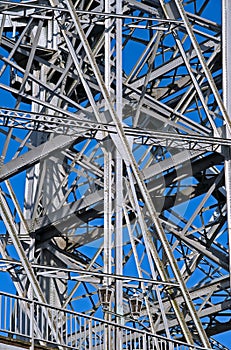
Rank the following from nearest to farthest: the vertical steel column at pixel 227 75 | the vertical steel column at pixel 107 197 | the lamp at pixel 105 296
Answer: the lamp at pixel 105 296 < the vertical steel column at pixel 107 197 < the vertical steel column at pixel 227 75

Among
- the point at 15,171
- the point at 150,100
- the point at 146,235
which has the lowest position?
the point at 146,235

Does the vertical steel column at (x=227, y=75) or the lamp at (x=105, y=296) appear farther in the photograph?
the vertical steel column at (x=227, y=75)

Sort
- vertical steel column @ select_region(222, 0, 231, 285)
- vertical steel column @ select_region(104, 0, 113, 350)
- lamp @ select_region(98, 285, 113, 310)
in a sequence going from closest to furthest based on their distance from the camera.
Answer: lamp @ select_region(98, 285, 113, 310)
vertical steel column @ select_region(104, 0, 113, 350)
vertical steel column @ select_region(222, 0, 231, 285)

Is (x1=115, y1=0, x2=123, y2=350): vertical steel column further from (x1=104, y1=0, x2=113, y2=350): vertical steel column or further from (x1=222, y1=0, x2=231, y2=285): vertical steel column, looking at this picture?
(x1=222, y1=0, x2=231, y2=285): vertical steel column

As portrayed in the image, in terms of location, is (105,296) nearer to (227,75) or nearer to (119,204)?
(119,204)

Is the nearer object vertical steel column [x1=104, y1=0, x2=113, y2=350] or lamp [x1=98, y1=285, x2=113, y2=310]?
lamp [x1=98, y1=285, x2=113, y2=310]

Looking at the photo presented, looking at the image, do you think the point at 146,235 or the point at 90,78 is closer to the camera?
the point at 146,235

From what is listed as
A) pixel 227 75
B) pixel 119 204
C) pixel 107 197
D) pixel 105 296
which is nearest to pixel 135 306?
pixel 105 296

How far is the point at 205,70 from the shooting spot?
101 feet

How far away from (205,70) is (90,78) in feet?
13.7

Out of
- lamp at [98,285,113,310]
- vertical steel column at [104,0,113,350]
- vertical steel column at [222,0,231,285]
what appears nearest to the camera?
lamp at [98,285,113,310]

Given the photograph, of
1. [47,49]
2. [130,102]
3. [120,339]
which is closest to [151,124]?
[130,102]

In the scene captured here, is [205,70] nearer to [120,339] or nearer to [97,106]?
[97,106]

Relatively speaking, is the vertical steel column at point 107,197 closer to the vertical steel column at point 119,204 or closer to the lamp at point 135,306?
the vertical steel column at point 119,204
